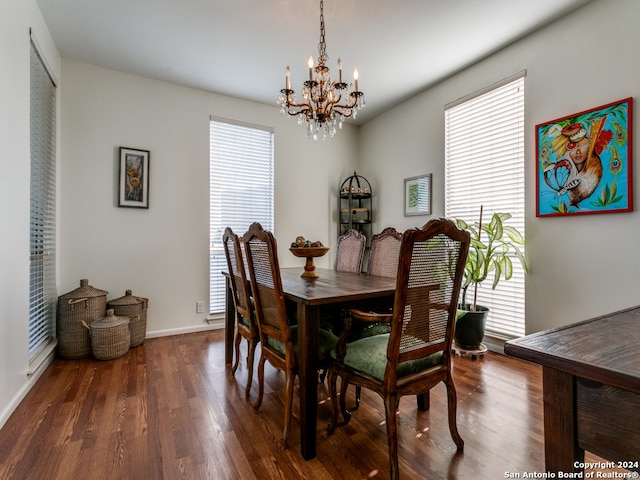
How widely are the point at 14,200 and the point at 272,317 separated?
1.81m

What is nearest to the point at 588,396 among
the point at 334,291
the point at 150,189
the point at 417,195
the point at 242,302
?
the point at 334,291

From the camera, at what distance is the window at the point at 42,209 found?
249 cm

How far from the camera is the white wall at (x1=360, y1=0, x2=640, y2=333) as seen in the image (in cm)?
220

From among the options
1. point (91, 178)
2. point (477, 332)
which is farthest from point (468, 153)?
point (91, 178)

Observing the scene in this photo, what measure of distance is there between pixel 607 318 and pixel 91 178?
13.0 ft

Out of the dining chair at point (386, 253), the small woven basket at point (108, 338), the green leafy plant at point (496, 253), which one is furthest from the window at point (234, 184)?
the green leafy plant at point (496, 253)

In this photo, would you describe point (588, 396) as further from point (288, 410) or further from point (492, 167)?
point (492, 167)

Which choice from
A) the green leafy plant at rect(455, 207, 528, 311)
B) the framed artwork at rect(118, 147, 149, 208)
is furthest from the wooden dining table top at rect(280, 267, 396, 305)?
the framed artwork at rect(118, 147, 149, 208)

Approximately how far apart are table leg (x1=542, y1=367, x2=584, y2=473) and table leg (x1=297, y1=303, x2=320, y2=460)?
1.02 m

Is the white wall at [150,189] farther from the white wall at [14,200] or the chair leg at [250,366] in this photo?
the chair leg at [250,366]

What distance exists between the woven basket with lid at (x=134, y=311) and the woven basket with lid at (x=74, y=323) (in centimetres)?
22

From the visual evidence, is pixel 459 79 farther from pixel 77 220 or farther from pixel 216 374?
pixel 77 220

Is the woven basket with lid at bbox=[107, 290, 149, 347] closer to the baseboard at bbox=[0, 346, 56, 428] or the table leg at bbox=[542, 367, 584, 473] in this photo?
the baseboard at bbox=[0, 346, 56, 428]

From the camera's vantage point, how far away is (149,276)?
136 inches
